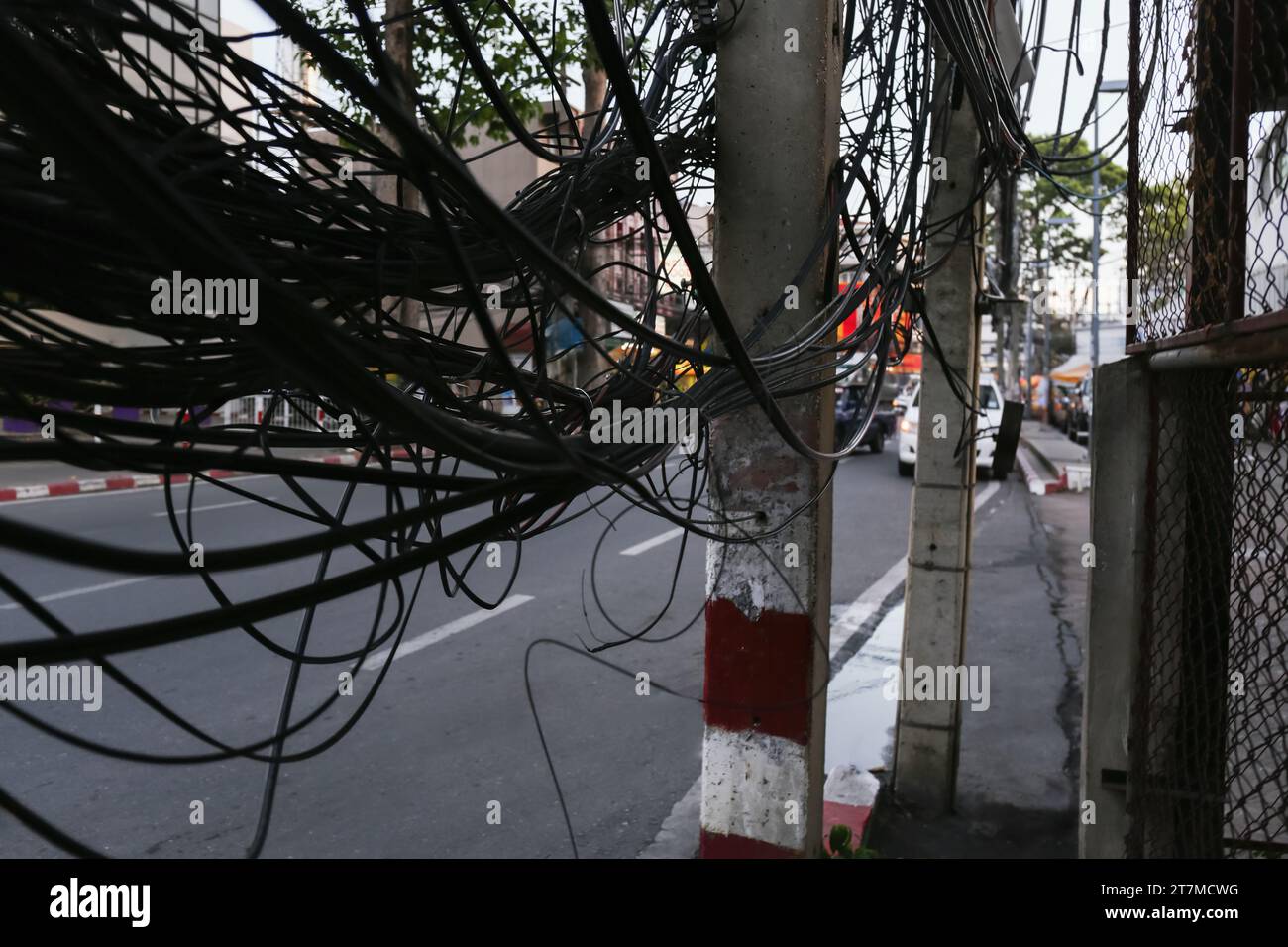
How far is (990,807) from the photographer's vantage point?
3.87 metres

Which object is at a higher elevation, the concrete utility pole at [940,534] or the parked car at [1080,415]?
the parked car at [1080,415]

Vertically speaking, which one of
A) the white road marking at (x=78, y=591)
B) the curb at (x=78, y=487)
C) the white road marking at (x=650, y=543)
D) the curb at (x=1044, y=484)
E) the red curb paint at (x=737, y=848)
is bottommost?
the red curb paint at (x=737, y=848)

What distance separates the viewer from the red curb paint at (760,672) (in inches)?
94.2

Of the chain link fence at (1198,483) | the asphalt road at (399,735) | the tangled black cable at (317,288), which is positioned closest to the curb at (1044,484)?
the asphalt road at (399,735)

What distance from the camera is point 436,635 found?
5.75 m

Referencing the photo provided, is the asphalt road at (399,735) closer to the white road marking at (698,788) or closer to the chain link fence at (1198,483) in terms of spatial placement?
the white road marking at (698,788)

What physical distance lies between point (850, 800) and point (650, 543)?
17.4ft

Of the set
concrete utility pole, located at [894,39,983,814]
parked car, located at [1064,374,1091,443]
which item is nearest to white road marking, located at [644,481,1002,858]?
concrete utility pole, located at [894,39,983,814]

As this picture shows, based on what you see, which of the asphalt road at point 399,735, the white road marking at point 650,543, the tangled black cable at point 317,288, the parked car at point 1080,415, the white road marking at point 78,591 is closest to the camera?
the tangled black cable at point 317,288

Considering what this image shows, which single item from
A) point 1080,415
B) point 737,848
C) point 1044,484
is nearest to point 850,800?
point 737,848

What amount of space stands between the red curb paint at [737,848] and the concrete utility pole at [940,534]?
64.1 inches

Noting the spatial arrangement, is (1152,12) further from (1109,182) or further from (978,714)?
(1109,182)
